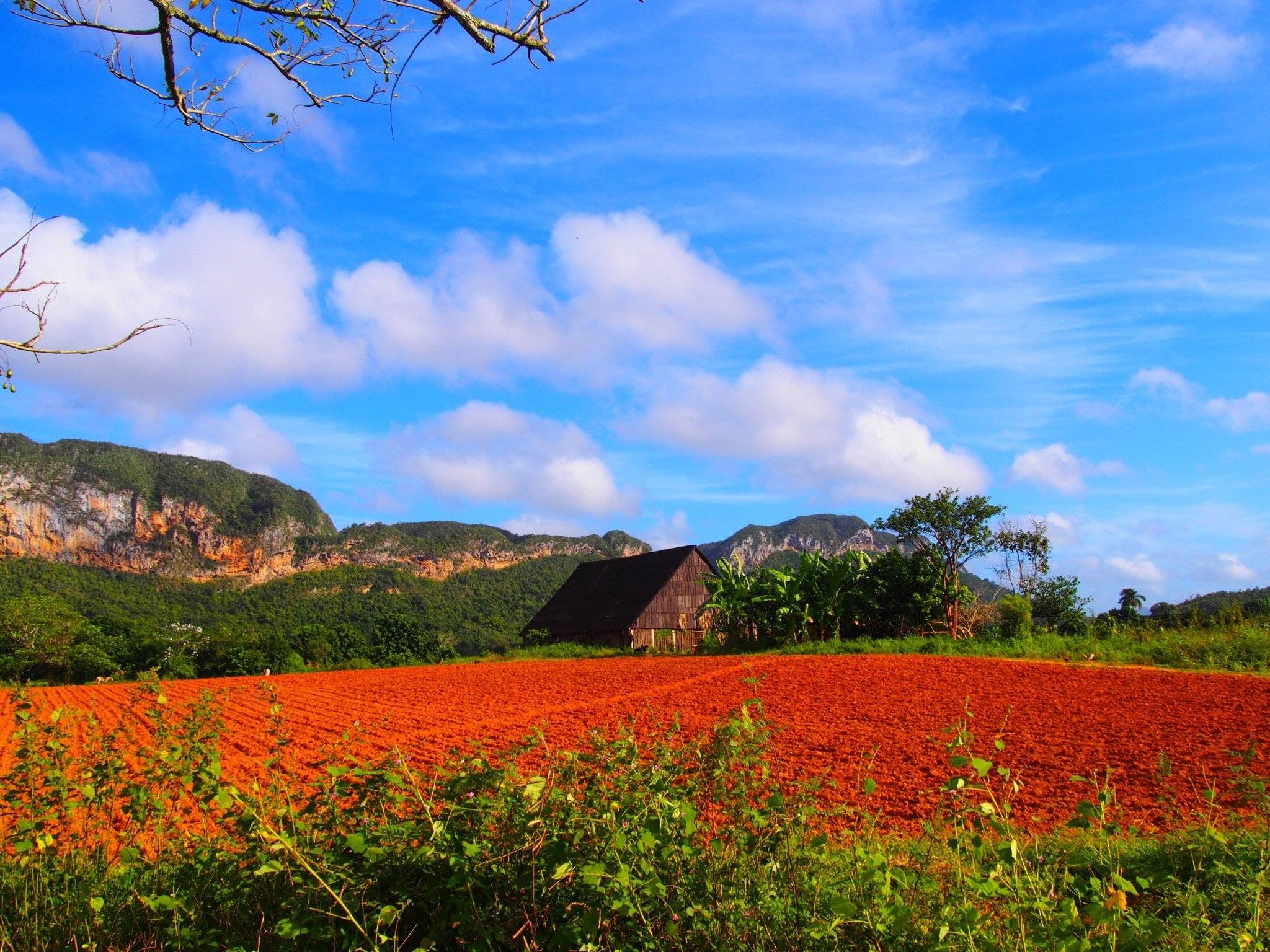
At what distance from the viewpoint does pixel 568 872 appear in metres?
2.35

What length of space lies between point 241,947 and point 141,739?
768 centimetres

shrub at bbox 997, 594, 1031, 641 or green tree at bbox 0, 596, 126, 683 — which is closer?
shrub at bbox 997, 594, 1031, 641

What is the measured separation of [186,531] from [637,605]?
52689 millimetres

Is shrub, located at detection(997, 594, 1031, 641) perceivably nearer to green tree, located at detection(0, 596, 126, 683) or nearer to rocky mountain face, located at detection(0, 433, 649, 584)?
green tree, located at detection(0, 596, 126, 683)

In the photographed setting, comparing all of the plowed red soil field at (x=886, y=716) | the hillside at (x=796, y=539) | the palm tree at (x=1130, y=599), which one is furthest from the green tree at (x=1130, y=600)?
the hillside at (x=796, y=539)

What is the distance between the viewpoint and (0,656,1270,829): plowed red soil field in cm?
548

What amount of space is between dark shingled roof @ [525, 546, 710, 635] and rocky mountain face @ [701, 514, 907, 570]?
43.1 meters

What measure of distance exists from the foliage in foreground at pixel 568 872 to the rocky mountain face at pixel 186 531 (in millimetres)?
65364

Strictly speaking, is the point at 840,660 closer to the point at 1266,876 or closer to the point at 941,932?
the point at 1266,876

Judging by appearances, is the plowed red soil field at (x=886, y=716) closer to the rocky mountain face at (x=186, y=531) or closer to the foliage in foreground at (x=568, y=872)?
the foliage in foreground at (x=568, y=872)

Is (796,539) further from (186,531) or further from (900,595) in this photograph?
(900,595)

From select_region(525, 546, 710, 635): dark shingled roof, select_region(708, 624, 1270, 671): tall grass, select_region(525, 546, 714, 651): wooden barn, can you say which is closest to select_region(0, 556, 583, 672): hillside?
select_region(525, 546, 710, 635): dark shingled roof

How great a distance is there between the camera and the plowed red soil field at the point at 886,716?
18.0 feet

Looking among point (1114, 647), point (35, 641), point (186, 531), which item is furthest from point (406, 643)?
point (186, 531)
